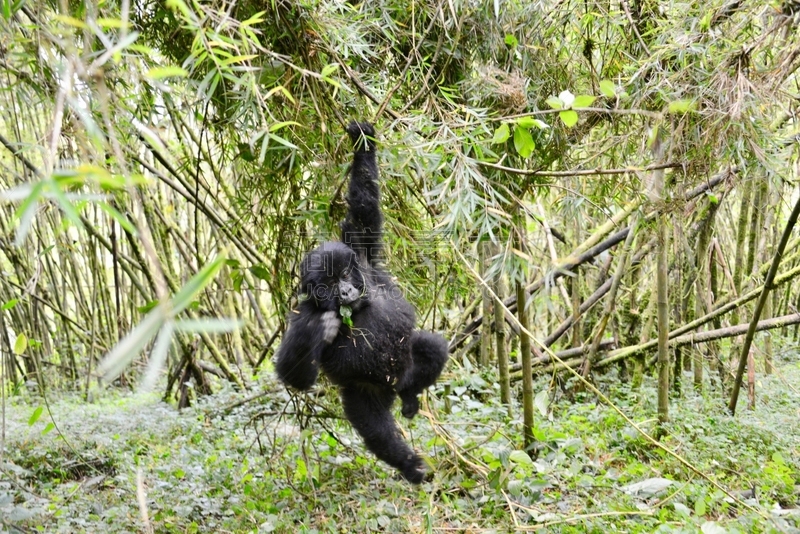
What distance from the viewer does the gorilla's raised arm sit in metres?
3.13

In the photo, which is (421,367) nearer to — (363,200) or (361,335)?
(361,335)

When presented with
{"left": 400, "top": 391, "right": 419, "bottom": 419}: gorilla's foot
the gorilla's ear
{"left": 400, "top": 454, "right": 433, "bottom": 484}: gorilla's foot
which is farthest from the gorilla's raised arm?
{"left": 400, "top": 454, "right": 433, "bottom": 484}: gorilla's foot

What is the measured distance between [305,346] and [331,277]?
408mm

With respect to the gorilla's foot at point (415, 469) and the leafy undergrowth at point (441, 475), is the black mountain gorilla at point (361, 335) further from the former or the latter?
the leafy undergrowth at point (441, 475)

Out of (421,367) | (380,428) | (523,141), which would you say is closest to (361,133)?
(523,141)

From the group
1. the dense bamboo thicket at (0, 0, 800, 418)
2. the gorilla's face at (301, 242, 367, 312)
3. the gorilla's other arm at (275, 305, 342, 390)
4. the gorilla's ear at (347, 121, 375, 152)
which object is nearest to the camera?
the dense bamboo thicket at (0, 0, 800, 418)

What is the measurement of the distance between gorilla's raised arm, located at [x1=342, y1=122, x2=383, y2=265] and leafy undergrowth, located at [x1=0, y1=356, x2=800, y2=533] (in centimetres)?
108

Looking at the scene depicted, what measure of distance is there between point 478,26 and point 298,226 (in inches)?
60.8

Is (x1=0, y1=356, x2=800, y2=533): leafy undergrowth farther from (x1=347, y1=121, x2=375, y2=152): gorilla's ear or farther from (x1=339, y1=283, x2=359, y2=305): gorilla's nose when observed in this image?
(x1=347, y1=121, x2=375, y2=152): gorilla's ear

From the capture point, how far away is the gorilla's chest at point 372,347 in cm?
365

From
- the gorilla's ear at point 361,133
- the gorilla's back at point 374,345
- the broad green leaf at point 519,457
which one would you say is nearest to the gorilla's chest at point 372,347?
the gorilla's back at point 374,345

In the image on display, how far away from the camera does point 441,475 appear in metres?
3.73

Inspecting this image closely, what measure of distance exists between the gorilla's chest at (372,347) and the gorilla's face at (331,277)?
5.0 inches

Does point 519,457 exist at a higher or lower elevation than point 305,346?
Result: lower
